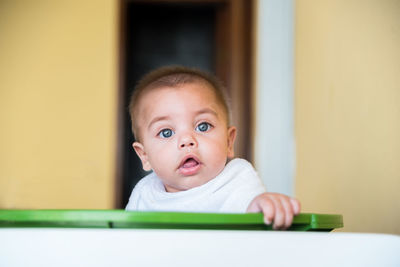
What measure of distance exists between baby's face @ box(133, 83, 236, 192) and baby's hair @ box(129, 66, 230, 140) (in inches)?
0.6

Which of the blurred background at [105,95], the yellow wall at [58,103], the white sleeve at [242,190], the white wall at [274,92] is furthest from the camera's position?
the yellow wall at [58,103]

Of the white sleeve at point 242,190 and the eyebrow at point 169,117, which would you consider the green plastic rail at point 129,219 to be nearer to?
the white sleeve at point 242,190

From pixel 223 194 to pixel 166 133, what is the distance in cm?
14

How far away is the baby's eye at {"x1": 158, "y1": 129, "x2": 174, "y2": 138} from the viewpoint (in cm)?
77

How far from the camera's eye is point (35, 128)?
2.10m

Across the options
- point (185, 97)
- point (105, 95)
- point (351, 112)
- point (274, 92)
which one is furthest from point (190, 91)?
point (105, 95)

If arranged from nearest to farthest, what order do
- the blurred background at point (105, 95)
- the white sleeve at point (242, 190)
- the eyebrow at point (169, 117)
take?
the white sleeve at point (242, 190), the eyebrow at point (169, 117), the blurred background at point (105, 95)

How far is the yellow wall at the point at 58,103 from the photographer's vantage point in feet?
6.72

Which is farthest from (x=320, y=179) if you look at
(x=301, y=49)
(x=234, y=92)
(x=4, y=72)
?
(x=4, y=72)

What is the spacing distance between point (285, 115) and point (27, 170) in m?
1.11

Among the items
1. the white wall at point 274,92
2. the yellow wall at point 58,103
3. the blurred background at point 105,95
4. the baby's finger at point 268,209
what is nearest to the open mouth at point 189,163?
the baby's finger at point 268,209

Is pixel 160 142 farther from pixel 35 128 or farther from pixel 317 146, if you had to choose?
pixel 35 128

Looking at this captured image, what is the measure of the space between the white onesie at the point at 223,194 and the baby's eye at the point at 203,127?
7 cm

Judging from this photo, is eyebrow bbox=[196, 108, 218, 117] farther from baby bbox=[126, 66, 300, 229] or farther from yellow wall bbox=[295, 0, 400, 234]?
yellow wall bbox=[295, 0, 400, 234]
